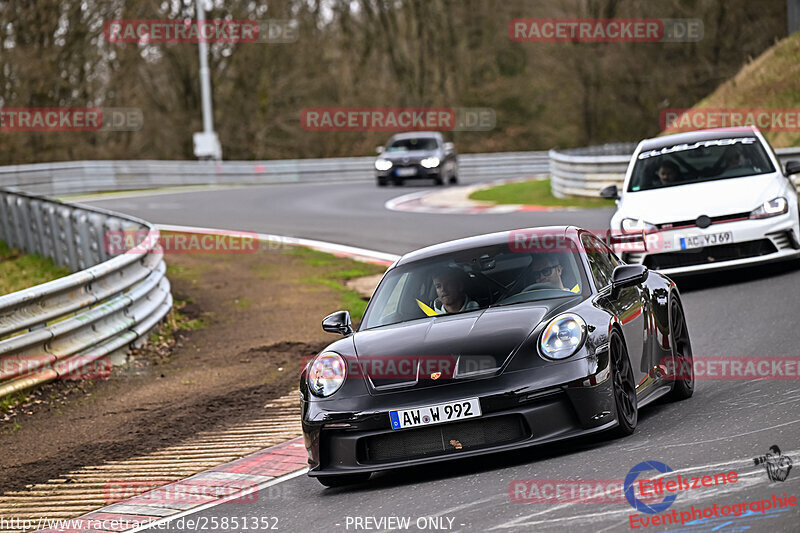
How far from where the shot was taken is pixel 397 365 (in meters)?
6.47

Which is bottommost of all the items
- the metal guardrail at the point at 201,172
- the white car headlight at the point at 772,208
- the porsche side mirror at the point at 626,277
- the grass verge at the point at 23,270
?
the metal guardrail at the point at 201,172

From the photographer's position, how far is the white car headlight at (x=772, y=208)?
484 inches

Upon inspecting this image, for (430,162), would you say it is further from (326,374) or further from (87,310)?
(326,374)

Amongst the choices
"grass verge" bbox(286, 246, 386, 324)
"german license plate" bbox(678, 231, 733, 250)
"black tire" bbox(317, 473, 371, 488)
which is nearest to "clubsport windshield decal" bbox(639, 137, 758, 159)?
"german license plate" bbox(678, 231, 733, 250)

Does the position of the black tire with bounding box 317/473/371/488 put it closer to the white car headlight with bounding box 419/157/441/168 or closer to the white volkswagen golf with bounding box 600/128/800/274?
the white volkswagen golf with bounding box 600/128/800/274

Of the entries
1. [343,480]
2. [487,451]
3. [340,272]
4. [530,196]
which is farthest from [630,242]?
[530,196]

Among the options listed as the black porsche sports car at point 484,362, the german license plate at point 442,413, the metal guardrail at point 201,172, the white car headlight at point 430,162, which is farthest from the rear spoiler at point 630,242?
the metal guardrail at point 201,172

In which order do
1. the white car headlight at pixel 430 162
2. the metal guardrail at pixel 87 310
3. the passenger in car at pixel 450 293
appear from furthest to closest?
1. the white car headlight at pixel 430 162
2. the metal guardrail at pixel 87 310
3. the passenger in car at pixel 450 293

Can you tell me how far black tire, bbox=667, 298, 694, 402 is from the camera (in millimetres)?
7797

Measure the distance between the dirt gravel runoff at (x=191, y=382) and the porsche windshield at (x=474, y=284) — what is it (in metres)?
1.95

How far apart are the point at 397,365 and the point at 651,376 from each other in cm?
176

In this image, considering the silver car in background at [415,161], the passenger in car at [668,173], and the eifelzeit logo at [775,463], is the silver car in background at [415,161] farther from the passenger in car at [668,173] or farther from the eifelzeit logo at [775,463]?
the eifelzeit logo at [775,463]

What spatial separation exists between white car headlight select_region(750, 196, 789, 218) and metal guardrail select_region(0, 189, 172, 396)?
6.00 metres

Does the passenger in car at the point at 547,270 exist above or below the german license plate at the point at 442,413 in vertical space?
above
